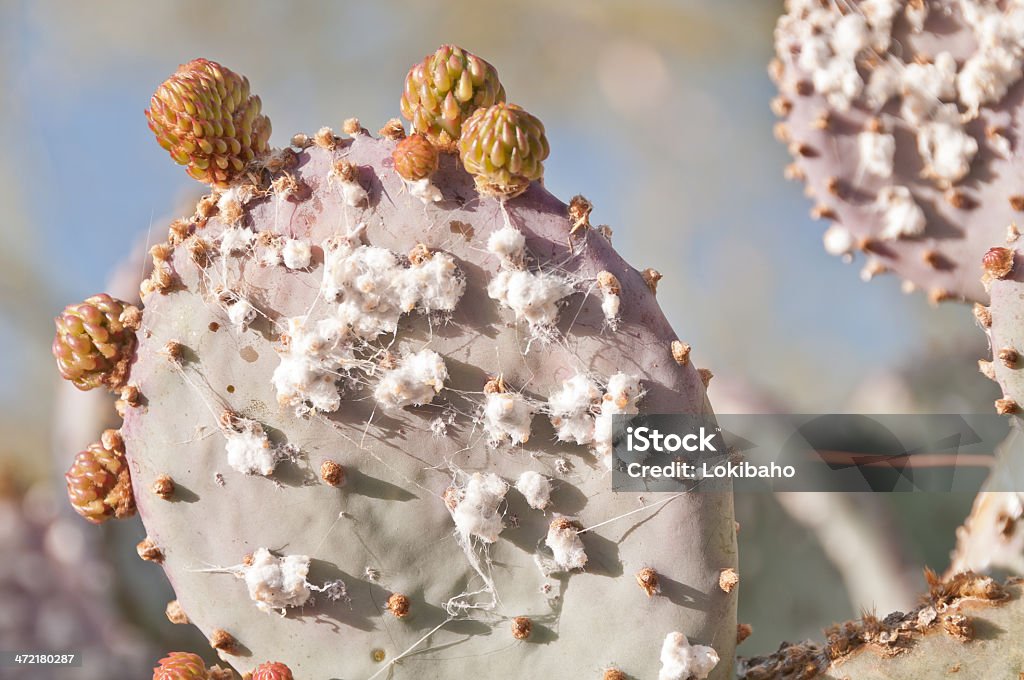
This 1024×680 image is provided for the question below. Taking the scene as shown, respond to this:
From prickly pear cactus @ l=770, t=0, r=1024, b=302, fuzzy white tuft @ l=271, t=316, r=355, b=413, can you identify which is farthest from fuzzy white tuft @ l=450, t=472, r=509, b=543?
prickly pear cactus @ l=770, t=0, r=1024, b=302

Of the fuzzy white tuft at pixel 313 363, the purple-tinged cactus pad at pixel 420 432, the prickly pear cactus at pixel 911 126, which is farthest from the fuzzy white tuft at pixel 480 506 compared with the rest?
the prickly pear cactus at pixel 911 126

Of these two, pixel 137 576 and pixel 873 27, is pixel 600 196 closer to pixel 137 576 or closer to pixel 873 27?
pixel 873 27

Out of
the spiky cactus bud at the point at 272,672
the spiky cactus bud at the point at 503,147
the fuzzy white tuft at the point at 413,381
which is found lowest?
the spiky cactus bud at the point at 272,672

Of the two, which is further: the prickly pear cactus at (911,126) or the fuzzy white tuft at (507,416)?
the prickly pear cactus at (911,126)

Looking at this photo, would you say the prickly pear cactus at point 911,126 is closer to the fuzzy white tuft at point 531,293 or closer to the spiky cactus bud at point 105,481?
the fuzzy white tuft at point 531,293

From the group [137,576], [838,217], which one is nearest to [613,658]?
[838,217]

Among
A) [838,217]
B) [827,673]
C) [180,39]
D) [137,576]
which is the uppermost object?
[180,39]

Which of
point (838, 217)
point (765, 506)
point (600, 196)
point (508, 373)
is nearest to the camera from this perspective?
point (508, 373)
